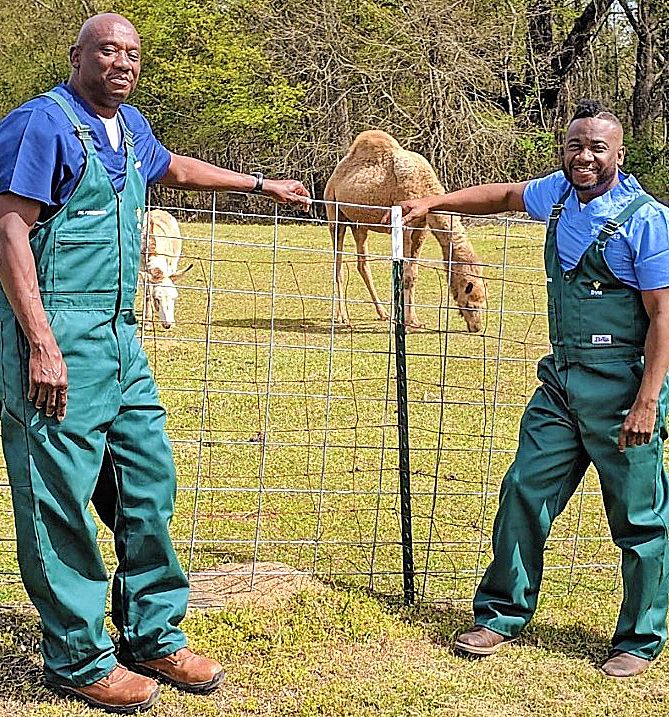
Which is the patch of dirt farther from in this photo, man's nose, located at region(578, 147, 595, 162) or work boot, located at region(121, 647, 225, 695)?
man's nose, located at region(578, 147, 595, 162)

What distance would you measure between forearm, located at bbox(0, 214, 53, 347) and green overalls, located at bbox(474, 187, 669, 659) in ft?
6.56

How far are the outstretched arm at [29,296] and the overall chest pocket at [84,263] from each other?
0.12m

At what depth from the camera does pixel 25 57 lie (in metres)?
36.5

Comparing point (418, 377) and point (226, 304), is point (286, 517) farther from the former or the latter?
point (226, 304)

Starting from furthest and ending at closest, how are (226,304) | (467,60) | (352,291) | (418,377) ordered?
(467,60)
(352,291)
(226,304)
(418,377)

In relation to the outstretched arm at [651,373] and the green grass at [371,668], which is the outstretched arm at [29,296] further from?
the outstretched arm at [651,373]

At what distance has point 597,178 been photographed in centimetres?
407

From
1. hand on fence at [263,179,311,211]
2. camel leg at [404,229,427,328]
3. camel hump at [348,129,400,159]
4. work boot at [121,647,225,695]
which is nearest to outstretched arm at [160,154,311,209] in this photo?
hand on fence at [263,179,311,211]

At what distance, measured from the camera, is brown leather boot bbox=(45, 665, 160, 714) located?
12.3 ft

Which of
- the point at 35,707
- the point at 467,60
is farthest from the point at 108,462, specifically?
the point at 467,60

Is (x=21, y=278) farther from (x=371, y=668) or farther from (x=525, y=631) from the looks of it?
(x=525, y=631)

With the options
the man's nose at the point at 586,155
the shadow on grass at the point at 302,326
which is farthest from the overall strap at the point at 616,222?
the shadow on grass at the point at 302,326

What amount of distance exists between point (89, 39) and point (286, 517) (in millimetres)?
3240

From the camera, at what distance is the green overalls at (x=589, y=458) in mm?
4109
